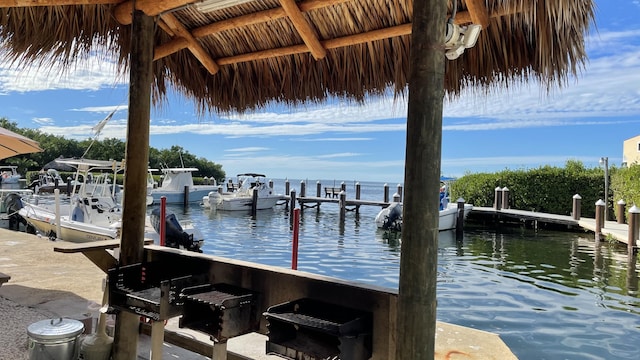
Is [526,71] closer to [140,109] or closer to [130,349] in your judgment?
[140,109]

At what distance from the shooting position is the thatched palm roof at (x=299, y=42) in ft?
7.39

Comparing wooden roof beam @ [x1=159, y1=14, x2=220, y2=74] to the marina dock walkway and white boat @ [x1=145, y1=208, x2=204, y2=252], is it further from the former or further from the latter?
white boat @ [x1=145, y1=208, x2=204, y2=252]

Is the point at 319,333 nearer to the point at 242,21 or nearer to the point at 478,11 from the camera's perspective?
the point at 478,11

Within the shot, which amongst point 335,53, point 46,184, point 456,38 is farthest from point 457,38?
point 46,184

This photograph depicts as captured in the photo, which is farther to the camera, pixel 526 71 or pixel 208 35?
pixel 208 35

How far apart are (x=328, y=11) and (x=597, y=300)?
7.28 m

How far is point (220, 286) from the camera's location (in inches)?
97.8

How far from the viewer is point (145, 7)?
267 centimetres

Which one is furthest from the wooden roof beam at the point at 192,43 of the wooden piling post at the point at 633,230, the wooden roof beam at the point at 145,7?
the wooden piling post at the point at 633,230

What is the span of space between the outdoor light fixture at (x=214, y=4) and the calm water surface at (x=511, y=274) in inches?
191

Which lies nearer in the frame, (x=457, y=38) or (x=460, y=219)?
(x=457, y=38)

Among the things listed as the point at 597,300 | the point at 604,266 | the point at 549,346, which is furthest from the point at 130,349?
the point at 604,266

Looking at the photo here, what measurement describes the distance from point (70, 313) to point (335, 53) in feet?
11.2

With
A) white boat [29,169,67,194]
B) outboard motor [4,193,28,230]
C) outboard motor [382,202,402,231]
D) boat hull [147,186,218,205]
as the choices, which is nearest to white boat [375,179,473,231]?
outboard motor [382,202,402,231]
